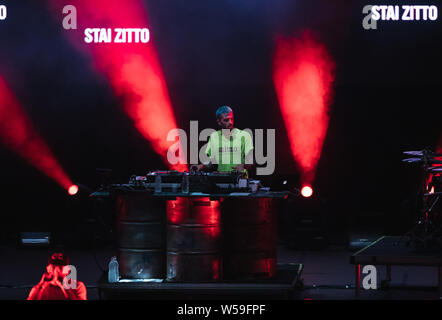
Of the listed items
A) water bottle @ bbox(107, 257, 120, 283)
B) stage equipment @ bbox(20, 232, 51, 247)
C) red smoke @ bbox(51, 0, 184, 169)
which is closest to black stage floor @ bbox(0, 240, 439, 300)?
stage equipment @ bbox(20, 232, 51, 247)

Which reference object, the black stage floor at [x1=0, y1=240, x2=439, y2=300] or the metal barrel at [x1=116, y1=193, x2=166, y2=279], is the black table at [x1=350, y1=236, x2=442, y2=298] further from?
the metal barrel at [x1=116, y1=193, x2=166, y2=279]

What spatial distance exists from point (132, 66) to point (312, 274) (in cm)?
395

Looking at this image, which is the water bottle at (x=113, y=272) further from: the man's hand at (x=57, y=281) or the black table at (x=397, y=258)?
the black table at (x=397, y=258)

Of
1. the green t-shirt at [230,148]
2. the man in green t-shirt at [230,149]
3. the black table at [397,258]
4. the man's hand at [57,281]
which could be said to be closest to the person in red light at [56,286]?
the man's hand at [57,281]

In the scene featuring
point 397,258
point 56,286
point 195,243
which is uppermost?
point 195,243

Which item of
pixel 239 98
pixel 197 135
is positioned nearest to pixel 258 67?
pixel 239 98

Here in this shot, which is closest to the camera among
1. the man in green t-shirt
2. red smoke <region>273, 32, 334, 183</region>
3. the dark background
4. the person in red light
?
the person in red light

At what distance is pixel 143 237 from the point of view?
6.53 m

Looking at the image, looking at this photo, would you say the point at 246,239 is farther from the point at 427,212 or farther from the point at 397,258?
the point at 427,212

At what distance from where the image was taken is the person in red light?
528 centimetres

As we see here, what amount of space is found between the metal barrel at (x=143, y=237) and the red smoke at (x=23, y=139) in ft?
15.0

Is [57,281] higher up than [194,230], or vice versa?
[194,230]

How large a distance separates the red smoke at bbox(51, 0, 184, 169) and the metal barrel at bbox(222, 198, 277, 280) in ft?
13.0

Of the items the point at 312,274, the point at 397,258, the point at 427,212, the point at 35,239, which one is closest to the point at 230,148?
the point at 312,274
